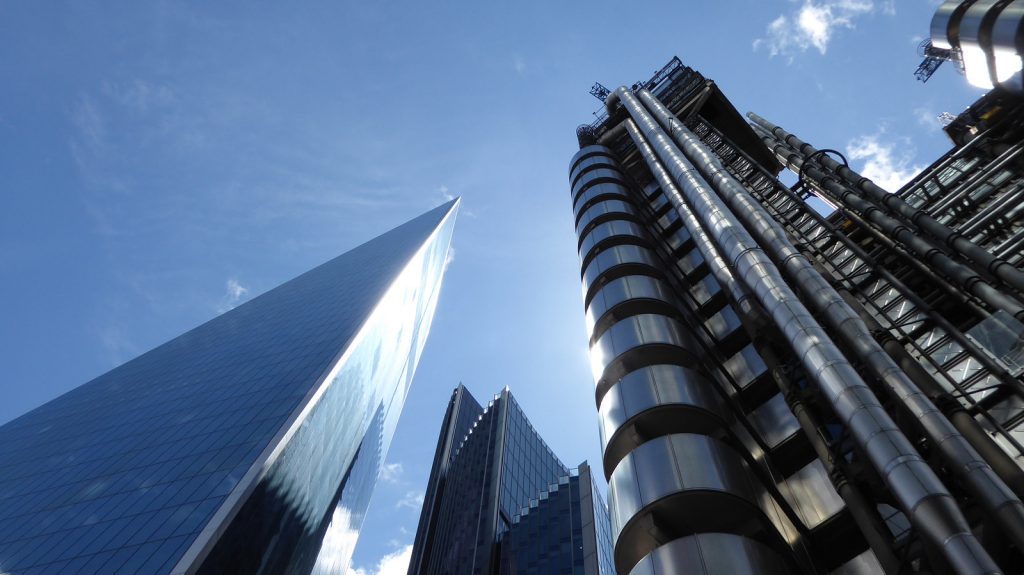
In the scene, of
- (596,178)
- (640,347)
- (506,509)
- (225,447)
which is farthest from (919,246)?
(506,509)

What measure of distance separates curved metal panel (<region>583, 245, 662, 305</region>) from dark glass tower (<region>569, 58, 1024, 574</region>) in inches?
4.2

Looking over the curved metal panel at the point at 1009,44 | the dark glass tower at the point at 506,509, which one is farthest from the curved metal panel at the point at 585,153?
the dark glass tower at the point at 506,509

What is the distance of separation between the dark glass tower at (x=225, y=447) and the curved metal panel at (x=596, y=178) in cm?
4272

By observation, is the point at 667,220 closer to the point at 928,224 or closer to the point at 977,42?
the point at 928,224

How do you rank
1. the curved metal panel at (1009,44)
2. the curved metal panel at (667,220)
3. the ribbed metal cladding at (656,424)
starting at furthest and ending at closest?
the curved metal panel at (667,220)
the ribbed metal cladding at (656,424)
the curved metal panel at (1009,44)

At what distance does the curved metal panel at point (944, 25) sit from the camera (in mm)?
20439

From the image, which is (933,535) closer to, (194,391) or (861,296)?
(861,296)

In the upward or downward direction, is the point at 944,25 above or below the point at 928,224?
above

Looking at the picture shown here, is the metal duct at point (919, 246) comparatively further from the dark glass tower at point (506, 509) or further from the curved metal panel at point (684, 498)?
the dark glass tower at point (506, 509)

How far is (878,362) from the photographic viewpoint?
1361cm

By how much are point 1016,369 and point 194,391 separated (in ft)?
333

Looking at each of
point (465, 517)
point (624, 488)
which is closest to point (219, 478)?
point (624, 488)

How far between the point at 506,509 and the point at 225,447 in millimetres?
76993

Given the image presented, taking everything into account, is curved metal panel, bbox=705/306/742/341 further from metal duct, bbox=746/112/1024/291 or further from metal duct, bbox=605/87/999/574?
metal duct, bbox=746/112/1024/291
